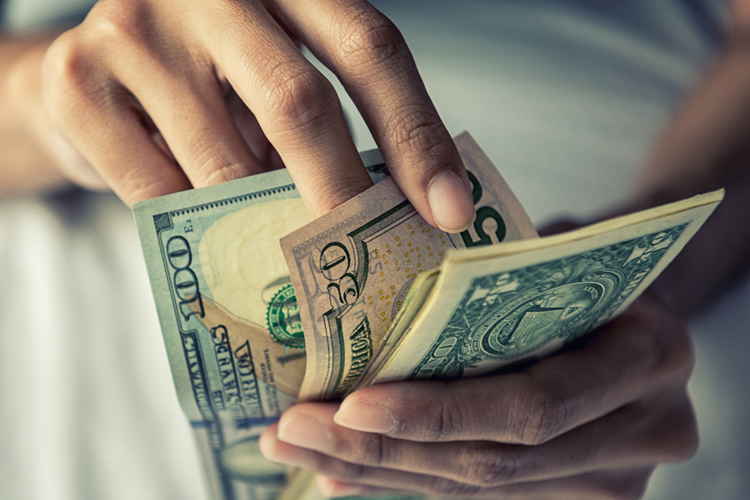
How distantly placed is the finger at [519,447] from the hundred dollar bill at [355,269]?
70mm

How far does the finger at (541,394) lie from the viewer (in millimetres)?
622

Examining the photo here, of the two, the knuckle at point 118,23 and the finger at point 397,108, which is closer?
the finger at point 397,108

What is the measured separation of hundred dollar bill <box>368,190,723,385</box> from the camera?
19.6 inches

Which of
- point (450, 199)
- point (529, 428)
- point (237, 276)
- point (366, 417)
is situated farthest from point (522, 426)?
point (237, 276)

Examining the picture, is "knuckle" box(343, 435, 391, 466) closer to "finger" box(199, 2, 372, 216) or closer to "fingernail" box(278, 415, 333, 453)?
"fingernail" box(278, 415, 333, 453)

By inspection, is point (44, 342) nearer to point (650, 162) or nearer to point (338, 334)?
point (338, 334)

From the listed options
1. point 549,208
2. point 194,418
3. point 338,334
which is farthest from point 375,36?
point 549,208

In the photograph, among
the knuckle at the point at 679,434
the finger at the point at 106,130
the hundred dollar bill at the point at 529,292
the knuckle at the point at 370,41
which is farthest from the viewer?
the knuckle at the point at 679,434

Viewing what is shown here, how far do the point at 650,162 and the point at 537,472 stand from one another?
0.98 meters

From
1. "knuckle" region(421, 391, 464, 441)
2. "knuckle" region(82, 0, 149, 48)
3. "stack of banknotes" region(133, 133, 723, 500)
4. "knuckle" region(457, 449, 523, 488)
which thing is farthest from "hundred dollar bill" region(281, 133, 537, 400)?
"knuckle" region(82, 0, 149, 48)

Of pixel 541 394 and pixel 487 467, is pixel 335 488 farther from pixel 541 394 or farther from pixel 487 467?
pixel 541 394

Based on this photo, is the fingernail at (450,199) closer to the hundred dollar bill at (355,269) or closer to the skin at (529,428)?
the hundred dollar bill at (355,269)

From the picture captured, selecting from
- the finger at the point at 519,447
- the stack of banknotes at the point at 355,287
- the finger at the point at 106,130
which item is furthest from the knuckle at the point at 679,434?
the finger at the point at 106,130

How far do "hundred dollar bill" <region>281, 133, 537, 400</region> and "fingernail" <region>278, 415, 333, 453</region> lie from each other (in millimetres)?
54
